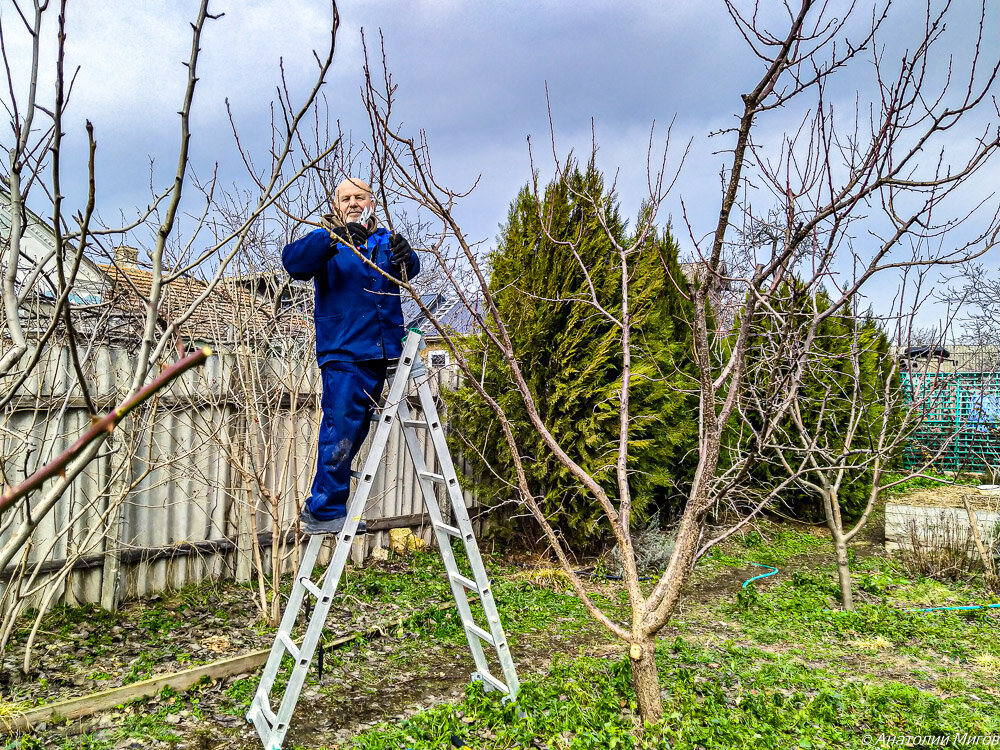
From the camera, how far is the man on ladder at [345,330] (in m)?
2.99

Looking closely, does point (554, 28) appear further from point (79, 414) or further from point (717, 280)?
point (79, 414)

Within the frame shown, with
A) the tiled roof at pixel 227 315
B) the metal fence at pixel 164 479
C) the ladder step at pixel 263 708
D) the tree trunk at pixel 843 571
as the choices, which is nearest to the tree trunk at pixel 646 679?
the ladder step at pixel 263 708

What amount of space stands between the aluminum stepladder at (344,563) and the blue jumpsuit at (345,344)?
109 mm

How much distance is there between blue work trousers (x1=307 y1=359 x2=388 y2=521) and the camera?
3.02 meters

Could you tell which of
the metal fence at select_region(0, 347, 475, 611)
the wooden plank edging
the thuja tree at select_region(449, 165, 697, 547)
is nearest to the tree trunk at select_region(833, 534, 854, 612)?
the thuja tree at select_region(449, 165, 697, 547)

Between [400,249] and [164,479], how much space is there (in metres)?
2.70

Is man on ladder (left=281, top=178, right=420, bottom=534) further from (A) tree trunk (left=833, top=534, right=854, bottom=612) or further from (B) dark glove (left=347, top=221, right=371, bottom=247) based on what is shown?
(A) tree trunk (left=833, top=534, right=854, bottom=612)

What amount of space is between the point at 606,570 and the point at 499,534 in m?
1.14

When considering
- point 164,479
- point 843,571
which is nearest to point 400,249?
point 164,479

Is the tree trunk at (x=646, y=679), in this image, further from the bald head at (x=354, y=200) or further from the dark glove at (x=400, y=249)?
the bald head at (x=354, y=200)

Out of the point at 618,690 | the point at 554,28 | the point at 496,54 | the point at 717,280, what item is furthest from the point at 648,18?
the point at 618,690

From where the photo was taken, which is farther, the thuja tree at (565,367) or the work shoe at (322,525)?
the thuja tree at (565,367)

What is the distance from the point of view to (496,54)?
310cm

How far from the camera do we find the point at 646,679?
2883mm
